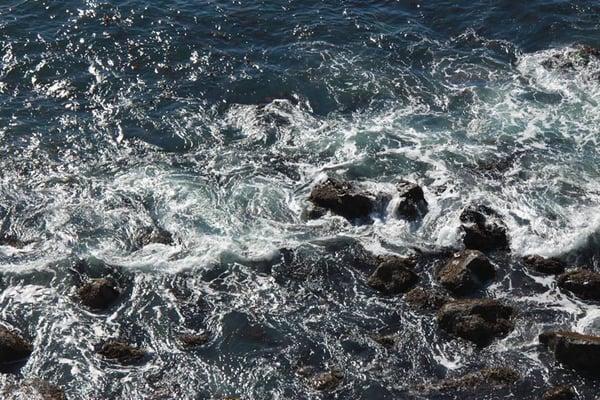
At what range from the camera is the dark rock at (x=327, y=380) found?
1677 cm

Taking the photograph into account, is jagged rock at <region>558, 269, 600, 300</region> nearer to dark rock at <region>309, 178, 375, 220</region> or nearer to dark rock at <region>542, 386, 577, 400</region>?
dark rock at <region>542, 386, 577, 400</region>

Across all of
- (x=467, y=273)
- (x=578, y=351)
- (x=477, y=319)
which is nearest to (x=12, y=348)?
(x=477, y=319)

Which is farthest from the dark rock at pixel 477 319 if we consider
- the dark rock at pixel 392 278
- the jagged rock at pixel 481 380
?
the dark rock at pixel 392 278

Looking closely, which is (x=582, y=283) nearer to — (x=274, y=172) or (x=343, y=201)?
(x=343, y=201)

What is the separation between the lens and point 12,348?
1753cm

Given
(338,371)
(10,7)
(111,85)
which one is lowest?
(338,371)

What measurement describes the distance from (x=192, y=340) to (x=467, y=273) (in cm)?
777

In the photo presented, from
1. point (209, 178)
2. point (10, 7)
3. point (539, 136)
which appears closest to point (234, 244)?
point (209, 178)

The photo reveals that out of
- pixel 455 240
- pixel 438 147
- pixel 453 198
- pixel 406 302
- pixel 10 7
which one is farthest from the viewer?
pixel 10 7

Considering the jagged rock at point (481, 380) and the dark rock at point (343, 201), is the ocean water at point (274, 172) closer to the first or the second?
the jagged rock at point (481, 380)

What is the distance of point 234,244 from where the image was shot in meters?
21.3

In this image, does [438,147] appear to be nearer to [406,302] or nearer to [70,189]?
[406,302]

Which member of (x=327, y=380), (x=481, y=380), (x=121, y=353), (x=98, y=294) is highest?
(x=98, y=294)

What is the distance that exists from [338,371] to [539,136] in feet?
43.9
